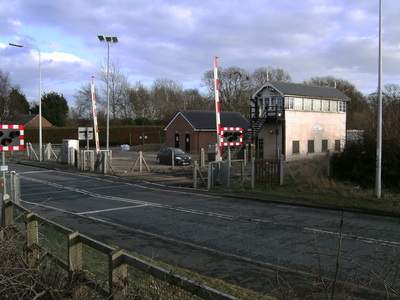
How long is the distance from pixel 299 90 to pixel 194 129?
551 inches

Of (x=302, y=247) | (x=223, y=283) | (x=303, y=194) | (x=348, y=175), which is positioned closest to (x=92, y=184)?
(x=303, y=194)

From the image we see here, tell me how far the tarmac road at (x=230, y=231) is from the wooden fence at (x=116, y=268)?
64 cm

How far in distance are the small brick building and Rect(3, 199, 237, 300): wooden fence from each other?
39.2m

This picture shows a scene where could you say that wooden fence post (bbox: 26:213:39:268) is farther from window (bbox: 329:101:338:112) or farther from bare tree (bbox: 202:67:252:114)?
bare tree (bbox: 202:67:252:114)

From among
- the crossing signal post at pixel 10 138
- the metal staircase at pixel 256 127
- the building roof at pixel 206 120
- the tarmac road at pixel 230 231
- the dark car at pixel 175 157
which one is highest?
the building roof at pixel 206 120

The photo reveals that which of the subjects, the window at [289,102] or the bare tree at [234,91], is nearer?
the window at [289,102]

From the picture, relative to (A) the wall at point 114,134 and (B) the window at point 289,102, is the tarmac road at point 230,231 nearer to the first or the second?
(B) the window at point 289,102

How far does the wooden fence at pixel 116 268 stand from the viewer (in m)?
2.86

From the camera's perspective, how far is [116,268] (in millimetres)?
3434

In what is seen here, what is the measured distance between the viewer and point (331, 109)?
1487 inches

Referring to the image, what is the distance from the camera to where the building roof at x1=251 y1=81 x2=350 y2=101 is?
33.2 metres

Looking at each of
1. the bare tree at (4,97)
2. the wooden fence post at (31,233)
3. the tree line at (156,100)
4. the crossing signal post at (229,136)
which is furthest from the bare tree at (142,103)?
the wooden fence post at (31,233)

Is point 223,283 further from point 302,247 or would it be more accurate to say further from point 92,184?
point 92,184

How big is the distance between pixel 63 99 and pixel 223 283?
8477cm
